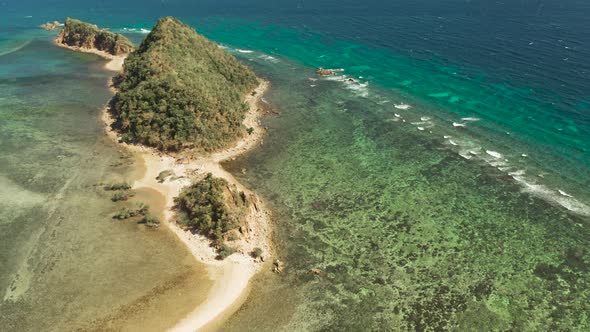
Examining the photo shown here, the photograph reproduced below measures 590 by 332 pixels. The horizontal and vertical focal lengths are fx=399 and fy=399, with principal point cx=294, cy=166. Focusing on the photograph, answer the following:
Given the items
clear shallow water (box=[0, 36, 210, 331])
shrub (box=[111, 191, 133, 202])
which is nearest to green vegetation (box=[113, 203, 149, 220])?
clear shallow water (box=[0, 36, 210, 331])

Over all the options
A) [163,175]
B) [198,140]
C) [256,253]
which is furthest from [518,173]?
[163,175]

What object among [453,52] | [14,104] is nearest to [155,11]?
[14,104]

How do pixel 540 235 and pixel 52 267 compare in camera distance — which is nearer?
pixel 52 267

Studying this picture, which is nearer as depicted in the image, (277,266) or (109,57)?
(277,266)

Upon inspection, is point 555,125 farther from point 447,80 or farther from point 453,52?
point 453,52

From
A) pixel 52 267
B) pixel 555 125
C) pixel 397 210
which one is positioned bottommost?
pixel 52 267

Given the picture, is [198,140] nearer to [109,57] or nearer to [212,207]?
[212,207]

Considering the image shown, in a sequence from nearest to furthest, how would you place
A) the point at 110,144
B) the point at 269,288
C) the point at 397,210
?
the point at 269,288
the point at 397,210
the point at 110,144

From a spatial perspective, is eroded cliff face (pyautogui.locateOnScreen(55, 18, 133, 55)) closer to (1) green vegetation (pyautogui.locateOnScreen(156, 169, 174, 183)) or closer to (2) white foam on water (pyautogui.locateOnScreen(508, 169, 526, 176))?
(1) green vegetation (pyautogui.locateOnScreen(156, 169, 174, 183))
